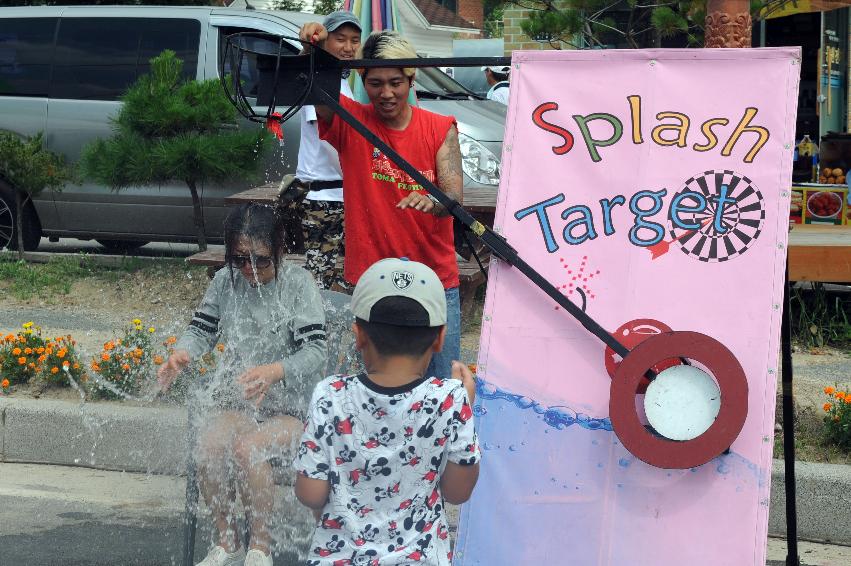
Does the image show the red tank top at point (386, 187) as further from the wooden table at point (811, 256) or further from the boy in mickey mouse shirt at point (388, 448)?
the wooden table at point (811, 256)

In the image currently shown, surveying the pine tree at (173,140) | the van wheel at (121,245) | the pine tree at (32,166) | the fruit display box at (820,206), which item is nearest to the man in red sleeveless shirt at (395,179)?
the pine tree at (173,140)

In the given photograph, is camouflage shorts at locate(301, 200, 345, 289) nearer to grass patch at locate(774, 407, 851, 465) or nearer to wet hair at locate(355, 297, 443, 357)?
wet hair at locate(355, 297, 443, 357)

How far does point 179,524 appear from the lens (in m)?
4.89

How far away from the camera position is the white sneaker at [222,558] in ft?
13.1

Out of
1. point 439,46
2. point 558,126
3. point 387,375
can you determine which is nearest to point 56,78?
point 558,126

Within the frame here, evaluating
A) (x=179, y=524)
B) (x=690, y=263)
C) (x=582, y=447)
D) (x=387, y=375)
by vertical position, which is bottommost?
(x=179, y=524)

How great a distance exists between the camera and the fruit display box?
382 inches

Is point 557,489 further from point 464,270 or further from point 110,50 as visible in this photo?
point 110,50

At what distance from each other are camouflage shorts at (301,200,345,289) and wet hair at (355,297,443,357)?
78.6 inches

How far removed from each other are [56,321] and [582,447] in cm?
498

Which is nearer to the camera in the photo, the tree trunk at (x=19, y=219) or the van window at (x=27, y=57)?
the tree trunk at (x=19, y=219)

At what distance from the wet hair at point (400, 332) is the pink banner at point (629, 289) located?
81 cm

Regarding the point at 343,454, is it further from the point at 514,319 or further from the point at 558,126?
the point at 558,126

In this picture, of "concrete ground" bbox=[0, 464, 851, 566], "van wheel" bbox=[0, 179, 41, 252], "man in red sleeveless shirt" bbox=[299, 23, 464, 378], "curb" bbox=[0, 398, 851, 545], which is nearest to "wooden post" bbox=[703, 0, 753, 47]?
"man in red sleeveless shirt" bbox=[299, 23, 464, 378]
